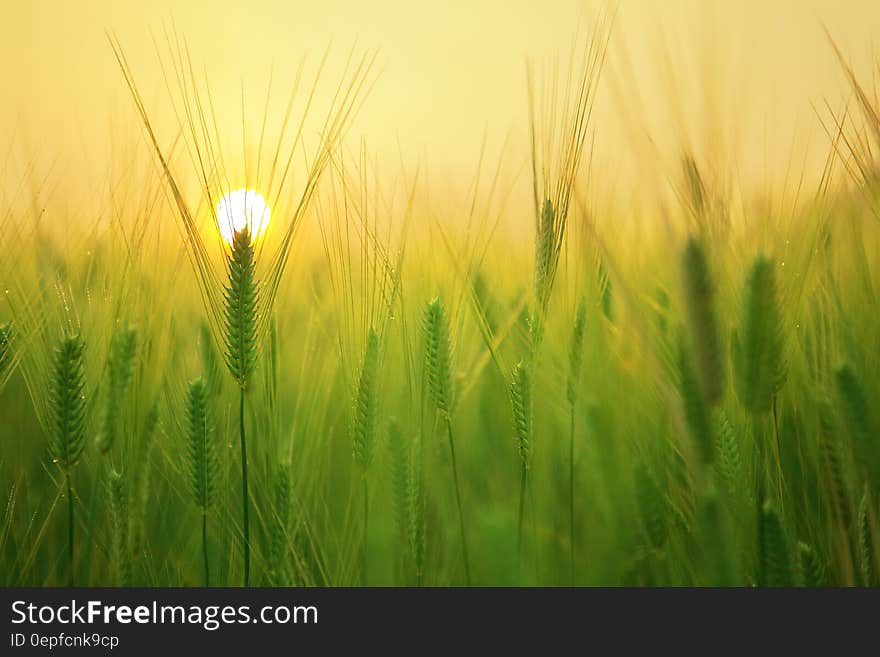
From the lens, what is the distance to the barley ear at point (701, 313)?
61 cm

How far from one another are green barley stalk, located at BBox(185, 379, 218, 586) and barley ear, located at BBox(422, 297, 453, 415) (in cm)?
25

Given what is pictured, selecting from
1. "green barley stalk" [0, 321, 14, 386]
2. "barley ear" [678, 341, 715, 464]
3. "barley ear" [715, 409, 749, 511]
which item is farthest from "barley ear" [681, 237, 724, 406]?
"green barley stalk" [0, 321, 14, 386]

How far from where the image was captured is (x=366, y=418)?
2.52ft

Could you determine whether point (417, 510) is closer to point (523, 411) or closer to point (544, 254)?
point (523, 411)

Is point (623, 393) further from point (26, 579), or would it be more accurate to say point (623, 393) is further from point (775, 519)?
point (26, 579)

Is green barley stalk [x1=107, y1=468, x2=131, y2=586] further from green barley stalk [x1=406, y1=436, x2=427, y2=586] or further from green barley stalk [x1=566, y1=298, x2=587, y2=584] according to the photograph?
green barley stalk [x1=566, y1=298, x2=587, y2=584]

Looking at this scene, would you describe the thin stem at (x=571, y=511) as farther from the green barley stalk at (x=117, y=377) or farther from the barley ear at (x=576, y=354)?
the green barley stalk at (x=117, y=377)

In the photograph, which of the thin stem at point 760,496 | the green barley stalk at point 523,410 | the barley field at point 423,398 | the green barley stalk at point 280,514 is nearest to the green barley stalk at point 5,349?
the barley field at point 423,398

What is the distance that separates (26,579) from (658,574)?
0.74 meters

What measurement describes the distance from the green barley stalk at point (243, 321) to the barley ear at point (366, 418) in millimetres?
119

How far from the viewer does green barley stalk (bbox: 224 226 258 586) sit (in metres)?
0.73

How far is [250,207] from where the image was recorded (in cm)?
80

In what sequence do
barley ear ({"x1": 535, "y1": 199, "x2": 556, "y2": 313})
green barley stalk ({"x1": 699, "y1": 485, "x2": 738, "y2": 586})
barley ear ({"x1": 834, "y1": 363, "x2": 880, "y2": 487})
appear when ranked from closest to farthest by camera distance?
1. green barley stalk ({"x1": 699, "y1": 485, "x2": 738, "y2": 586})
2. barley ear ({"x1": 834, "y1": 363, "x2": 880, "y2": 487})
3. barley ear ({"x1": 535, "y1": 199, "x2": 556, "y2": 313})

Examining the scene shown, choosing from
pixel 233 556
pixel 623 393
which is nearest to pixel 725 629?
pixel 623 393
